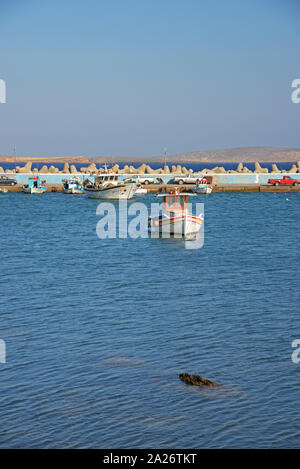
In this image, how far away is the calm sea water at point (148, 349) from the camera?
585 inches

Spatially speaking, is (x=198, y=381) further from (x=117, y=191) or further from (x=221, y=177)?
(x=221, y=177)

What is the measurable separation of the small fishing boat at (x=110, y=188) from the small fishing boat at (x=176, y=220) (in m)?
38.5

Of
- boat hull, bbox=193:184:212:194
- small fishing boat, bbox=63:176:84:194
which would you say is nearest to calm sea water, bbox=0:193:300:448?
boat hull, bbox=193:184:212:194

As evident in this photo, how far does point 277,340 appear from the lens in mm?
21188

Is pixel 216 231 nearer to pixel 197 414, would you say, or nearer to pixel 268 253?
pixel 268 253

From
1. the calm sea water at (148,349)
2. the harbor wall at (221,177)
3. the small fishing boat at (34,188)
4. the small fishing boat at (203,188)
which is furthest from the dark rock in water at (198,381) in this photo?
the harbor wall at (221,177)

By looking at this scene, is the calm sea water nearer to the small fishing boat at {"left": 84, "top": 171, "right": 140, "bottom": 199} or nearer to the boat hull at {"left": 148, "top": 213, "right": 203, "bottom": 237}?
the boat hull at {"left": 148, "top": 213, "right": 203, "bottom": 237}

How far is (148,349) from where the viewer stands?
20.2 m

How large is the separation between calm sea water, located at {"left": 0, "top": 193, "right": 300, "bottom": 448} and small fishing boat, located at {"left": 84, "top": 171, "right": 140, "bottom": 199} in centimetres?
4884

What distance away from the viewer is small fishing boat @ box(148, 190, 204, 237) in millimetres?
50281

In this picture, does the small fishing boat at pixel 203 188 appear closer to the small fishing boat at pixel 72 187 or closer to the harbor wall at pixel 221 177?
the small fishing boat at pixel 72 187

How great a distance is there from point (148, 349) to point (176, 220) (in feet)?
99.9

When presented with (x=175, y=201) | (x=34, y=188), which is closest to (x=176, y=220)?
(x=175, y=201)

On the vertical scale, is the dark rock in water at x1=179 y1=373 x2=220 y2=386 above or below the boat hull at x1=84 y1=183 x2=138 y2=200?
below
